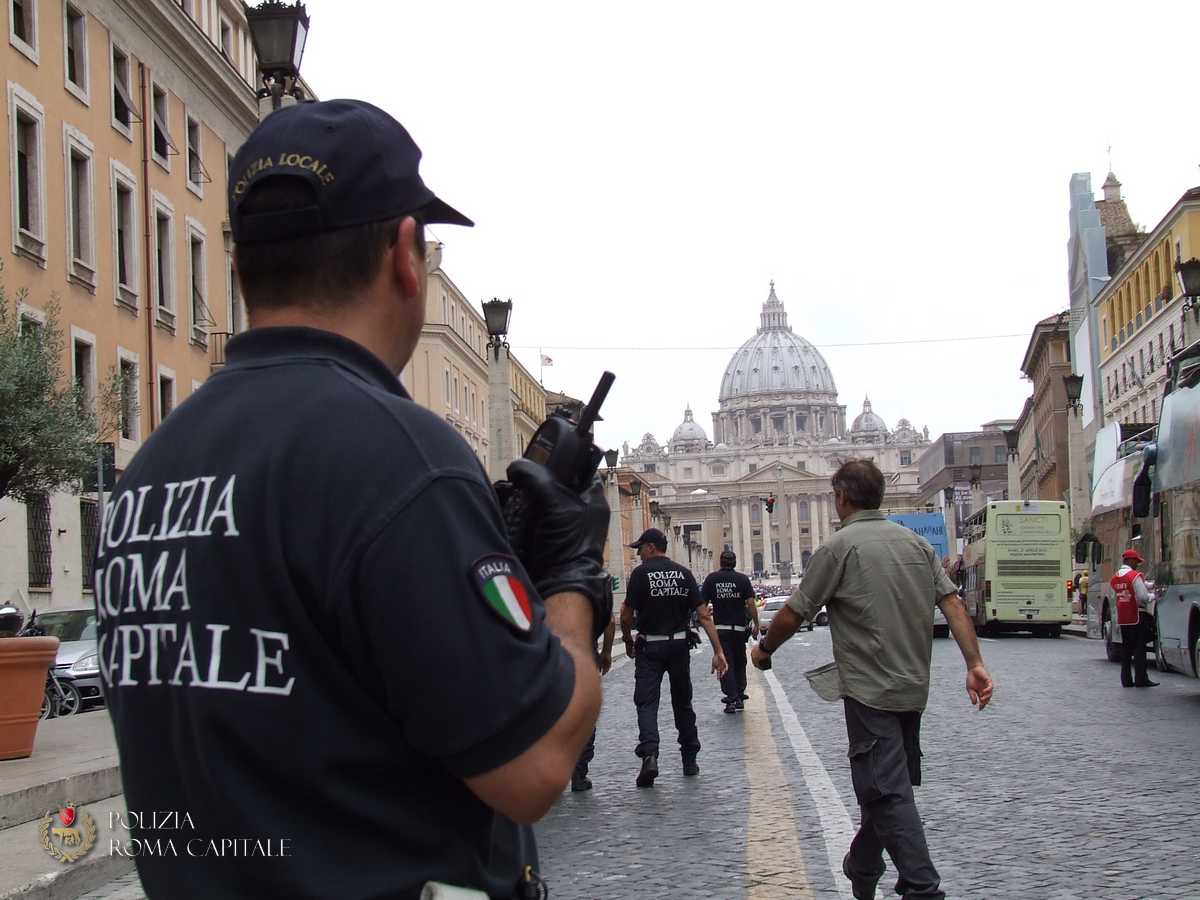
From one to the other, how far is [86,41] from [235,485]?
27162 millimetres

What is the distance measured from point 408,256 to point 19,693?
945 centimetres

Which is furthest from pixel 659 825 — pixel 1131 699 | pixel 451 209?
pixel 1131 699

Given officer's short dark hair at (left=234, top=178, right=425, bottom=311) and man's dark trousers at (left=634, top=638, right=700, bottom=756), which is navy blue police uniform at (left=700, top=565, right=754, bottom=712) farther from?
officer's short dark hair at (left=234, top=178, right=425, bottom=311)

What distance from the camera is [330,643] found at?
74.4 inches

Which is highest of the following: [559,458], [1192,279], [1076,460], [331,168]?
[1192,279]

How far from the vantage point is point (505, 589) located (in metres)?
1.88

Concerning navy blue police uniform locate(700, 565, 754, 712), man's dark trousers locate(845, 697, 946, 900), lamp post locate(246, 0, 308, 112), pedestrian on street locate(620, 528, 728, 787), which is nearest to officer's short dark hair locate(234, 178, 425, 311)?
man's dark trousers locate(845, 697, 946, 900)

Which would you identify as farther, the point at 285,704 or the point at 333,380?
the point at 333,380

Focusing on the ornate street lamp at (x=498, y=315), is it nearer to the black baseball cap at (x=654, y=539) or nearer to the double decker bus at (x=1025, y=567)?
the black baseball cap at (x=654, y=539)

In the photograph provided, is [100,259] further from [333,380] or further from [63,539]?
[333,380]

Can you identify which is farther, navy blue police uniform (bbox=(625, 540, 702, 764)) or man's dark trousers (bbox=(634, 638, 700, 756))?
navy blue police uniform (bbox=(625, 540, 702, 764))

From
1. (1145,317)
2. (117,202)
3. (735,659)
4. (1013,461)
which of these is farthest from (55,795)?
(1145,317)

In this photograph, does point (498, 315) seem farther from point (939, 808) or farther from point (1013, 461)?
point (1013, 461)

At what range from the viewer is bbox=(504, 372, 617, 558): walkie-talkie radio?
2.25 meters
